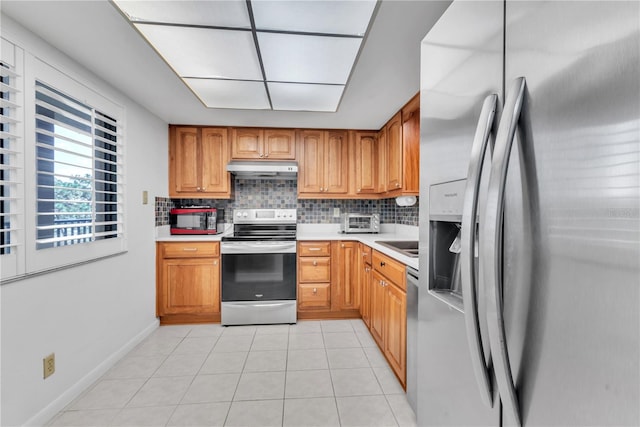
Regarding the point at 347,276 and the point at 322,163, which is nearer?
the point at 347,276

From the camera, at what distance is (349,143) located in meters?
3.36

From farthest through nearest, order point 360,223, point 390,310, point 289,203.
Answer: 1. point 289,203
2. point 360,223
3. point 390,310

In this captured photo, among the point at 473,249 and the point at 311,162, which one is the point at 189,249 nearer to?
the point at 311,162

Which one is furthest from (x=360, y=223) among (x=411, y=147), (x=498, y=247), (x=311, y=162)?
(x=498, y=247)

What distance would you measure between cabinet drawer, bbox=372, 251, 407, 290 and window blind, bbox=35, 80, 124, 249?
2016mm

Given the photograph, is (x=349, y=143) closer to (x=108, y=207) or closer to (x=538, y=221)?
(x=108, y=207)

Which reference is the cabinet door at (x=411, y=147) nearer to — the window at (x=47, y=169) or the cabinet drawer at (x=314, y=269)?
the cabinet drawer at (x=314, y=269)

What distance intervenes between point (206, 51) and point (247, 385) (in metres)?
2.10

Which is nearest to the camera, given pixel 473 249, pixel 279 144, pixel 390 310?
pixel 473 249

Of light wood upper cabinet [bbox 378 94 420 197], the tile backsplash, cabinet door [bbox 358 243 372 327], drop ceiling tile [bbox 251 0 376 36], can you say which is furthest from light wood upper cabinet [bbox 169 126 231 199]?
drop ceiling tile [bbox 251 0 376 36]

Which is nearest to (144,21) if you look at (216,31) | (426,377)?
(216,31)

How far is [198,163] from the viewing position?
10.6 feet

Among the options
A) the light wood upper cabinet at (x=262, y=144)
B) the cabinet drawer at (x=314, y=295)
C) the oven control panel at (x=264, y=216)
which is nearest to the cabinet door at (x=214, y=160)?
the light wood upper cabinet at (x=262, y=144)

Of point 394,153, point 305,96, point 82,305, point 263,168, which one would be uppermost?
point 305,96
